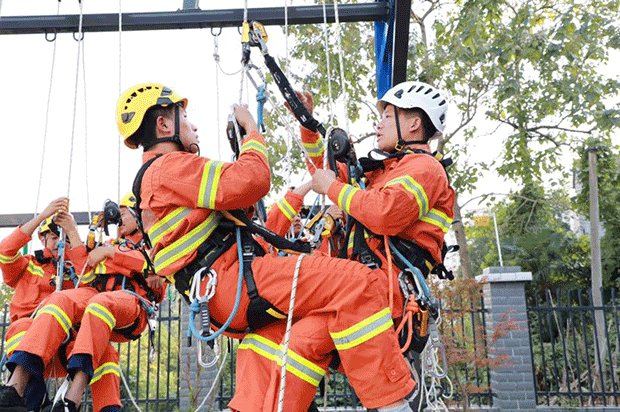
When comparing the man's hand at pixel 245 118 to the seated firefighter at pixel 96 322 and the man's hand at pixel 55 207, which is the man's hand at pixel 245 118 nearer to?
the seated firefighter at pixel 96 322

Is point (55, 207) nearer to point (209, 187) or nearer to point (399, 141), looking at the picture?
point (209, 187)

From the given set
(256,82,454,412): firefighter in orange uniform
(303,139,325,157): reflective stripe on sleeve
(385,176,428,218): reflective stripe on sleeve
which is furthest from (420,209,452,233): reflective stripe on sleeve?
(303,139,325,157): reflective stripe on sleeve

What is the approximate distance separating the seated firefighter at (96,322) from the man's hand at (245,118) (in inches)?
77.8

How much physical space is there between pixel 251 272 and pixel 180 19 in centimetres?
276

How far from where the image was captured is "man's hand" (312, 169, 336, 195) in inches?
112

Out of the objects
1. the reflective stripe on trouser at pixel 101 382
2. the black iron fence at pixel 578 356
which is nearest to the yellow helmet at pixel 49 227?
the reflective stripe on trouser at pixel 101 382

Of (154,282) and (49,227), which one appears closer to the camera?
(154,282)

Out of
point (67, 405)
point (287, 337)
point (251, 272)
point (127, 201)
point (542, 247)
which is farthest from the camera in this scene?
point (542, 247)

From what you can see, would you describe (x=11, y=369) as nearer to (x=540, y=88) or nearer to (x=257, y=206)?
(x=257, y=206)

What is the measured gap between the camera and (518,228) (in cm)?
1617

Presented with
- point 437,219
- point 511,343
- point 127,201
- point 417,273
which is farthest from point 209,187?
point 511,343

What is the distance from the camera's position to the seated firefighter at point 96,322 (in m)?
3.74

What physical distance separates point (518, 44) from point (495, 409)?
5499mm

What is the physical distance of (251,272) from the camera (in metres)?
2.49
